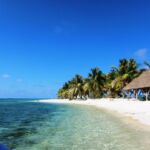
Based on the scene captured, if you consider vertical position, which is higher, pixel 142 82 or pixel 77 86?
pixel 77 86

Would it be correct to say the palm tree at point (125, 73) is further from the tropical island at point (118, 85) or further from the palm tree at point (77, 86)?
the palm tree at point (77, 86)

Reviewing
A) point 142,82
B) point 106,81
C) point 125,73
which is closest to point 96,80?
point 106,81

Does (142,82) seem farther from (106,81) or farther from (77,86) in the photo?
(77,86)

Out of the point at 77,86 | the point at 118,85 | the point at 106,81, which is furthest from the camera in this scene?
the point at 77,86

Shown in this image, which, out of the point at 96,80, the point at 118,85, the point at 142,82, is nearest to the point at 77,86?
the point at 96,80

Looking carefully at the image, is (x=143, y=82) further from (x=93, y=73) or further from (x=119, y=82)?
(x=93, y=73)

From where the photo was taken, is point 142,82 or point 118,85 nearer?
point 142,82

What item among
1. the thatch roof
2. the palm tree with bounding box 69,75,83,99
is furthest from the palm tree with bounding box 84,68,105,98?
the thatch roof

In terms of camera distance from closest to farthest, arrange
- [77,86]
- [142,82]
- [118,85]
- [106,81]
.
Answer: [142,82]
[118,85]
[106,81]
[77,86]

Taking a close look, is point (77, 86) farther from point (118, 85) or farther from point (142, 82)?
point (142, 82)

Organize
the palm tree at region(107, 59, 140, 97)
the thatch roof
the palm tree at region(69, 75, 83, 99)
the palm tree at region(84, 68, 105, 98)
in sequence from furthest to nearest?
the palm tree at region(69, 75, 83, 99) → the palm tree at region(84, 68, 105, 98) → the palm tree at region(107, 59, 140, 97) → the thatch roof

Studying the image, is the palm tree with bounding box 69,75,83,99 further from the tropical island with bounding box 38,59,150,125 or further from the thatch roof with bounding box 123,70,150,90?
the thatch roof with bounding box 123,70,150,90

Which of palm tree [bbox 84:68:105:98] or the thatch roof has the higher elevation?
palm tree [bbox 84:68:105:98]

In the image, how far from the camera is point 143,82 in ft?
103
